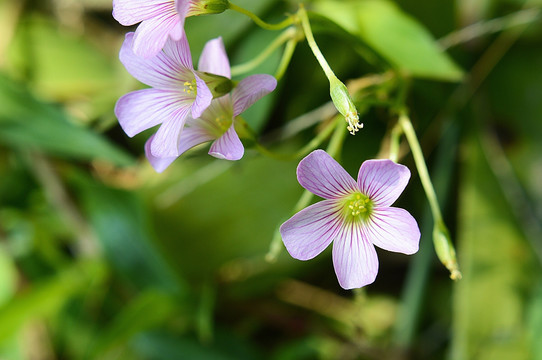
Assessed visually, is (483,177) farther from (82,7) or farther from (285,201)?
(82,7)

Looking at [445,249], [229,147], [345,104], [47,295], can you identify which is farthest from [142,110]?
[47,295]

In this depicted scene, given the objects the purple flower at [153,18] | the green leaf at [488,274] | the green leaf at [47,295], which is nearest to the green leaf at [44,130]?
the green leaf at [47,295]

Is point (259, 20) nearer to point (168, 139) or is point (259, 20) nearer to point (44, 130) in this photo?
point (168, 139)

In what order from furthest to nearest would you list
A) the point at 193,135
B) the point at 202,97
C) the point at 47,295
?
the point at 47,295 → the point at 193,135 → the point at 202,97

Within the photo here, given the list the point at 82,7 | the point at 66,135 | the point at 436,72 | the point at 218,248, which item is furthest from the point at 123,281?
the point at 436,72

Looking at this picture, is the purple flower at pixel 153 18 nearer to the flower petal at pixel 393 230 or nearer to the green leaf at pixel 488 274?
the flower petal at pixel 393 230

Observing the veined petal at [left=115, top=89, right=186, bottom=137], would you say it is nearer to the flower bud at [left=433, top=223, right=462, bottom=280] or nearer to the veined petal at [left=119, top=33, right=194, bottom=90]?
the veined petal at [left=119, top=33, right=194, bottom=90]
